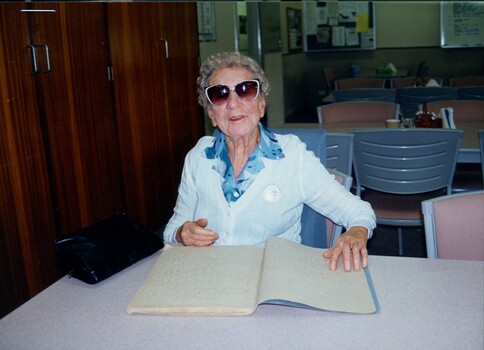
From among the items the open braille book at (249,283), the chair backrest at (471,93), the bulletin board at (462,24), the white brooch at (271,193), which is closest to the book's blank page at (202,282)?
the open braille book at (249,283)

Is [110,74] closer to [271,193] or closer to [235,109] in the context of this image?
[235,109]

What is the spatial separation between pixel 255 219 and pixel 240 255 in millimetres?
317

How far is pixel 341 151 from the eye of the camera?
8.84ft

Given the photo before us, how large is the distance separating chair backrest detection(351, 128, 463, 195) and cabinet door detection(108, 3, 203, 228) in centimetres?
152

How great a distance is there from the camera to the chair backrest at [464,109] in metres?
3.42

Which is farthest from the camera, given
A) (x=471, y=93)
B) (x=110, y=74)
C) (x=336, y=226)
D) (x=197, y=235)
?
(x=471, y=93)

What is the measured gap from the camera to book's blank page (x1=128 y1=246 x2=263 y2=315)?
1.11 metres

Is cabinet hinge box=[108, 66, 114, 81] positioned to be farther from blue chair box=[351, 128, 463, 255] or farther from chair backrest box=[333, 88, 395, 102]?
chair backrest box=[333, 88, 395, 102]

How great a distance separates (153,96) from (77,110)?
81cm

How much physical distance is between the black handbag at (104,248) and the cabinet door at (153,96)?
208 cm

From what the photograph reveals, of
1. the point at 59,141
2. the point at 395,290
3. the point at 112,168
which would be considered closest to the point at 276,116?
the point at 112,168

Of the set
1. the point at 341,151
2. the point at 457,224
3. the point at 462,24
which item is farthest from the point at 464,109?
the point at 462,24

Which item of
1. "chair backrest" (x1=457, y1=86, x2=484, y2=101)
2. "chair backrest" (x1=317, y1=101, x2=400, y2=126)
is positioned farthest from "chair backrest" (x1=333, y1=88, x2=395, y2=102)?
"chair backrest" (x1=317, y1=101, x2=400, y2=126)

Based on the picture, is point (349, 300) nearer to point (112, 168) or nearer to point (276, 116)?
point (112, 168)
